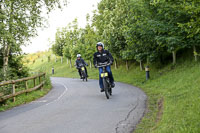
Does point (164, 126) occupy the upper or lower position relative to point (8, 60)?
lower

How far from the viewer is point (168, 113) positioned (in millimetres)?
5668

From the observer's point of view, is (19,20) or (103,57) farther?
(19,20)

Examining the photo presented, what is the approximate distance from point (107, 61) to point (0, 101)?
4.47m

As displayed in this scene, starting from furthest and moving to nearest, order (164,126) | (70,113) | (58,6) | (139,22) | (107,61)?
(139,22), (58,6), (107,61), (70,113), (164,126)

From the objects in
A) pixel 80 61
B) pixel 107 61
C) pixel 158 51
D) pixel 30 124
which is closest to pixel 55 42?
pixel 80 61

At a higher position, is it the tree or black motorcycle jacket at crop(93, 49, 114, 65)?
the tree

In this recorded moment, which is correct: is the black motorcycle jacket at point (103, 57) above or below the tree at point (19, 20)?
below

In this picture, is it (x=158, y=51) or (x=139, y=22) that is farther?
(x=158, y=51)

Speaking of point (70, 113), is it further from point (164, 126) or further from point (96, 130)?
point (164, 126)

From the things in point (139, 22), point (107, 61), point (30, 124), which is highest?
point (139, 22)

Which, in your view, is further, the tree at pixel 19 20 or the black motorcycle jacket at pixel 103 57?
the tree at pixel 19 20

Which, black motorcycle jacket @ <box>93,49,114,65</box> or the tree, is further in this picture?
the tree

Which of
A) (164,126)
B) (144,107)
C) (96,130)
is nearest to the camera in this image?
(164,126)

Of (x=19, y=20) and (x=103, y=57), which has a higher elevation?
(x=19, y=20)
